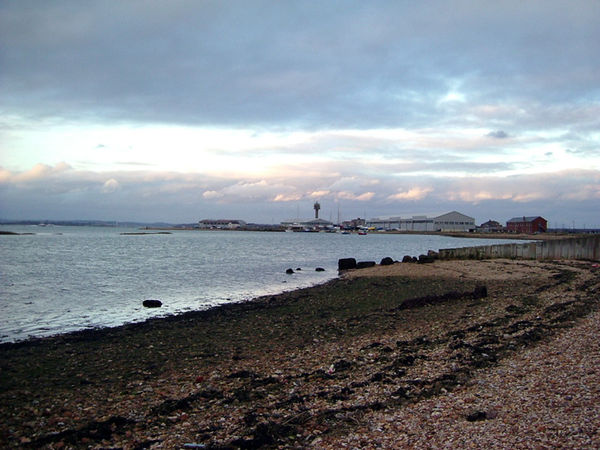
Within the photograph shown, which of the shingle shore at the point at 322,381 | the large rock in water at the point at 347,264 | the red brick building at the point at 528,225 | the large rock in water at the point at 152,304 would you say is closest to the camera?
the shingle shore at the point at 322,381

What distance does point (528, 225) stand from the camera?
526 ft

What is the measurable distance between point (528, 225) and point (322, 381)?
169279mm

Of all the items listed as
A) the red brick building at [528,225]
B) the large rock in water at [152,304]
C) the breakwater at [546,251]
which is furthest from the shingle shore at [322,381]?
the red brick building at [528,225]

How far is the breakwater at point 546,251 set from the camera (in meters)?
41.5

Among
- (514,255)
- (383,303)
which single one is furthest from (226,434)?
(514,255)

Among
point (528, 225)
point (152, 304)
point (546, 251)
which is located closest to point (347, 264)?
point (546, 251)

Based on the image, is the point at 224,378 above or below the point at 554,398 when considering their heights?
below

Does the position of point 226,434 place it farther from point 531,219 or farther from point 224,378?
point 531,219

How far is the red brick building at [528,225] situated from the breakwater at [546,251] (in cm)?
12176

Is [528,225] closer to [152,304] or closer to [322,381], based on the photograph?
[152,304]

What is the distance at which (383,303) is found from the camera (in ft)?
74.1

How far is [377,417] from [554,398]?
3.13 meters

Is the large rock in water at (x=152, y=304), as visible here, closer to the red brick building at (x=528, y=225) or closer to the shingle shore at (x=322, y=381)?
the shingle shore at (x=322, y=381)

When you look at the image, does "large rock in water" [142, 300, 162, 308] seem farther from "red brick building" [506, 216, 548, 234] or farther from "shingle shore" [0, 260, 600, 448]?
"red brick building" [506, 216, 548, 234]
